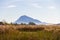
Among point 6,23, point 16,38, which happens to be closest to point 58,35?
point 16,38

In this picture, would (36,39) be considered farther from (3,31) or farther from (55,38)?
(3,31)

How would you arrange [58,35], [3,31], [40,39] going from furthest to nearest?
[3,31]
[58,35]
[40,39]

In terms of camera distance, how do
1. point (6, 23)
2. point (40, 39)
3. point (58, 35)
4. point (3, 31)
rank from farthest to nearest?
point (6, 23) → point (3, 31) → point (58, 35) → point (40, 39)

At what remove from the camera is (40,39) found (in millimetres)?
8094

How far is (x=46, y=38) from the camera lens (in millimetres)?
8305

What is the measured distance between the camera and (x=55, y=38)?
8.35m

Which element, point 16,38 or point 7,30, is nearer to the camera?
point 16,38

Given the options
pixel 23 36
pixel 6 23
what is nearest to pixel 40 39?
pixel 23 36

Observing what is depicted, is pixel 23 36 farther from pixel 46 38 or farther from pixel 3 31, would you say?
pixel 3 31

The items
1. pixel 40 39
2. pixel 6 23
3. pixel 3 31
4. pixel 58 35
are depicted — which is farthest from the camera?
pixel 6 23

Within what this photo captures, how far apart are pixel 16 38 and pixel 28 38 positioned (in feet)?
1.41

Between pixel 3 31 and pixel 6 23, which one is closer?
pixel 3 31

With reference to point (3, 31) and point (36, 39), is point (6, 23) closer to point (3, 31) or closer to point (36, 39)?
point (3, 31)

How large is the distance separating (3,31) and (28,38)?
1803mm
